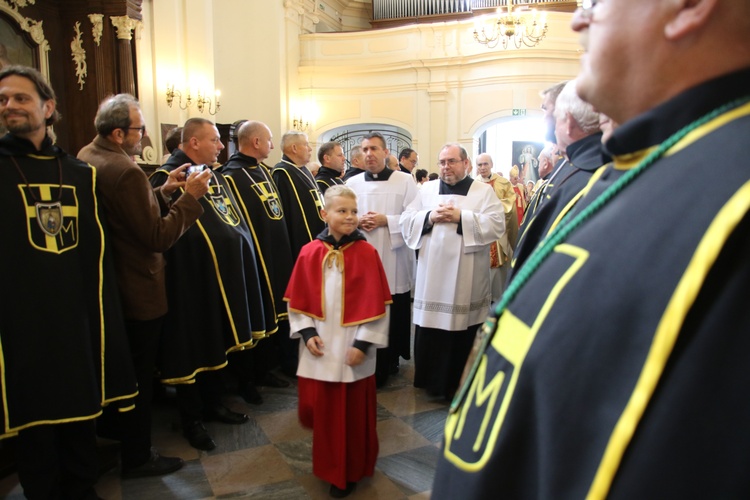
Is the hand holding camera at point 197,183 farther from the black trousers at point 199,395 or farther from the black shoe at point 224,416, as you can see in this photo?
the black shoe at point 224,416

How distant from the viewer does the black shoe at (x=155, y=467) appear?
2.79m

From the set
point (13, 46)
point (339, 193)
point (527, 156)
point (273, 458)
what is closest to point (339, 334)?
point (339, 193)

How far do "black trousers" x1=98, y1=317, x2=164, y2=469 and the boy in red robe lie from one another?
779 millimetres

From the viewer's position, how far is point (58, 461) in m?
2.35

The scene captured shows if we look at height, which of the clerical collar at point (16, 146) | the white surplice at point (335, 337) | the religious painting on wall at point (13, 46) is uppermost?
the religious painting on wall at point (13, 46)

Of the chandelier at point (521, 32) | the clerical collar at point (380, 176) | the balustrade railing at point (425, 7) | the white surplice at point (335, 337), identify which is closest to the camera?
the white surplice at point (335, 337)

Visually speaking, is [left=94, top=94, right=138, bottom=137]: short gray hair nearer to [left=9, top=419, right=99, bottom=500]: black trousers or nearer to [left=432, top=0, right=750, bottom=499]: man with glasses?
[left=9, top=419, right=99, bottom=500]: black trousers

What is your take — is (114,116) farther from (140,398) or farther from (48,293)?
(140,398)

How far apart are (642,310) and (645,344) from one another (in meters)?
0.03

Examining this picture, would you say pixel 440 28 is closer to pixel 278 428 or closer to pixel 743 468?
pixel 278 428

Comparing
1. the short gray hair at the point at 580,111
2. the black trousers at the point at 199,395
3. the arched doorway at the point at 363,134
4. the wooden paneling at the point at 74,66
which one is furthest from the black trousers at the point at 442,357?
the arched doorway at the point at 363,134

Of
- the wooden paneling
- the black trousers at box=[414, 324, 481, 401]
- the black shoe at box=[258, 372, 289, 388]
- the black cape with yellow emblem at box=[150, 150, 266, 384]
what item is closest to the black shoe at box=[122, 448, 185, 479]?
the black cape with yellow emblem at box=[150, 150, 266, 384]

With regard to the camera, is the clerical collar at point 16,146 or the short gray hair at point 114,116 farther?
the short gray hair at point 114,116

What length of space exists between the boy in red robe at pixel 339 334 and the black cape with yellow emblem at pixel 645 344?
1876mm
